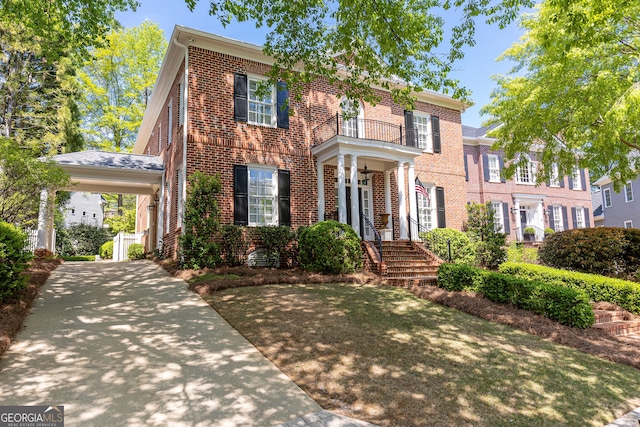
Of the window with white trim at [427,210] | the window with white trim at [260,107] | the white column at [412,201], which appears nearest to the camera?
the window with white trim at [260,107]

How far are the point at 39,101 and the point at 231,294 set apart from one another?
20.2 meters

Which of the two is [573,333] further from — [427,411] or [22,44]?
[22,44]

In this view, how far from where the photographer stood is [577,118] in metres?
9.84

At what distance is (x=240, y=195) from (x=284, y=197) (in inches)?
58.0

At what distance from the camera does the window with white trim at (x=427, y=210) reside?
49.1 ft

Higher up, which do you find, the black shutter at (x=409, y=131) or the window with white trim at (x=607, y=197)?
the black shutter at (x=409, y=131)

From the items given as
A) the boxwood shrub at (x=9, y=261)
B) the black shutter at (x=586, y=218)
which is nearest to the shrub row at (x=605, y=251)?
the boxwood shrub at (x=9, y=261)

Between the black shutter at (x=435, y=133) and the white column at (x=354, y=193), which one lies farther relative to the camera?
the black shutter at (x=435, y=133)

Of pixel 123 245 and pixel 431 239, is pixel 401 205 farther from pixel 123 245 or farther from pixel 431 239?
pixel 123 245

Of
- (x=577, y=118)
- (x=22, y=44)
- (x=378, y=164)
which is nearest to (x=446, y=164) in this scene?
(x=378, y=164)

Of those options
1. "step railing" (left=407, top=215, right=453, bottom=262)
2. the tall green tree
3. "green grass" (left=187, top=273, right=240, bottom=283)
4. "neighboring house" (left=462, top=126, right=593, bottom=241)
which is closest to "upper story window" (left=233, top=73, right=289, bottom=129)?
"green grass" (left=187, top=273, right=240, bottom=283)

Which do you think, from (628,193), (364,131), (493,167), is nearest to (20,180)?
(364,131)

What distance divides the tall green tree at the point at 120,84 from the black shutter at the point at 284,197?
57.0 ft

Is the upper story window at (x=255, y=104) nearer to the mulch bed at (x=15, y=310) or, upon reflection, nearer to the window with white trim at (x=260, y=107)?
the window with white trim at (x=260, y=107)
